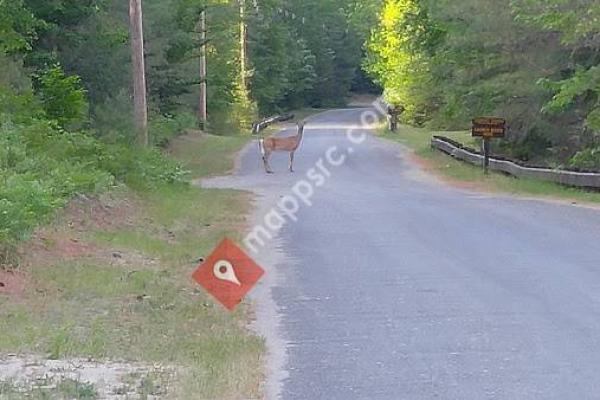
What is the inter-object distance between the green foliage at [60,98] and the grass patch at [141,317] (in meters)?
8.24

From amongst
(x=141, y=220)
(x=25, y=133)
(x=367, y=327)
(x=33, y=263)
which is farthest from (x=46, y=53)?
(x=367, y=327)

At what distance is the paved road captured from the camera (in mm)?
7828

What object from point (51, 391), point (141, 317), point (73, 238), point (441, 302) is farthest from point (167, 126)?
point (51, 391)

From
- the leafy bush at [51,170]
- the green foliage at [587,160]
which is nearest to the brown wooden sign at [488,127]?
the green foliage at [587,160]

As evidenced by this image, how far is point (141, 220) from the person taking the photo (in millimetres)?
17828

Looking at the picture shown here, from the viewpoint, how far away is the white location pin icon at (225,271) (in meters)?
12.8

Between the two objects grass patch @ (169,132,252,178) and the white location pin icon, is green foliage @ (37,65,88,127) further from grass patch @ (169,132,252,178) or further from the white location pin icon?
the white location pin icon

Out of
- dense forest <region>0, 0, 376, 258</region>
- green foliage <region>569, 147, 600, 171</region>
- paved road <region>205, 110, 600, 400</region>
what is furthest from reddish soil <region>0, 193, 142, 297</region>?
green foliage <region>569, 147, 600, 171</region>

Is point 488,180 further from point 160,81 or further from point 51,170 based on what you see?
point 160,81

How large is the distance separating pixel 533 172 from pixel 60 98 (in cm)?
1239

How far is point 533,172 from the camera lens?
28.0 m

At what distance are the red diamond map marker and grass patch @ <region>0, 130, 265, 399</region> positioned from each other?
0.18 m

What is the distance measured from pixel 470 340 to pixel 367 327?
1.07 metres

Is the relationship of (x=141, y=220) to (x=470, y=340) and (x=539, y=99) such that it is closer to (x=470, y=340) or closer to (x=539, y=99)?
(x=470, y=340)
